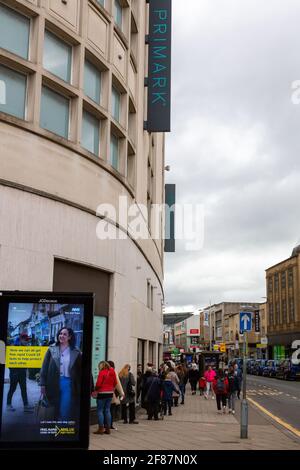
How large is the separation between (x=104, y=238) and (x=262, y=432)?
252 inches

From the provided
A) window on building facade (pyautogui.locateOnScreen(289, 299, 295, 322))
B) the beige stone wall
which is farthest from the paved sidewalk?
window on building facade (pyautogui.locateOnScreen(289, 299, 295, 322))

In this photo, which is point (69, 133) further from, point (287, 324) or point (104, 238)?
point (287, 324)

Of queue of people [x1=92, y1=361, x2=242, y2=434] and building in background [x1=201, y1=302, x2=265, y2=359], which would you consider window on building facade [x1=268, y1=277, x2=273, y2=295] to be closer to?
building in background [x1=201, y1=302, x2=265, y2=359]

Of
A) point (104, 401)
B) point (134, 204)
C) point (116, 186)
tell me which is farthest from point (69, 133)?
point (104, 401)

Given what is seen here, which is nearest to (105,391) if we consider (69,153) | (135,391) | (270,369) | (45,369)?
(45,369)

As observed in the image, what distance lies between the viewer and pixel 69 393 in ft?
28.3

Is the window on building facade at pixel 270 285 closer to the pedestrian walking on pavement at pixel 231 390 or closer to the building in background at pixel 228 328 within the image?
the building in background at pixel 228 328

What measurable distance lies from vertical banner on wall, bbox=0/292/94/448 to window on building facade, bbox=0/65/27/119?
18.4 ft

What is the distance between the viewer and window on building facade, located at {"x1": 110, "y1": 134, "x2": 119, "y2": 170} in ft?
57.1

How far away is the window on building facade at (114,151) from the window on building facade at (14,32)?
15.2ft

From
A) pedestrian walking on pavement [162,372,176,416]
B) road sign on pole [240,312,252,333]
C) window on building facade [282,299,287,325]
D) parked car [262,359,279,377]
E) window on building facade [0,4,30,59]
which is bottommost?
parked car [262,359,279,377]

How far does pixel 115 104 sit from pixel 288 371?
39951 millimetres

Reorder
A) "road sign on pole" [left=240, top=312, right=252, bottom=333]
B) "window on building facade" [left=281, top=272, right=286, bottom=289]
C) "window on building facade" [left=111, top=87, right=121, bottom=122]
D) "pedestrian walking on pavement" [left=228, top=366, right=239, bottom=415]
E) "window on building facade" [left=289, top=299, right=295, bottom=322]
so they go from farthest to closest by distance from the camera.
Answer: "window on building facade" [left=281, top=272, right=286, bottom=289] < "window on building facade" [left=289, top=299, right=295, bottom=322] < "pedestrian walking on pavement" [left=228, top=366, right=239, bottom=415] < "window on building facade" [left=111, top=87, right=121, bottom=122] < "road sign on pole" [left=240, top=312, right=252, bottom=333]

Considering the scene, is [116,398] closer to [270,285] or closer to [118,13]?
[118,13]
